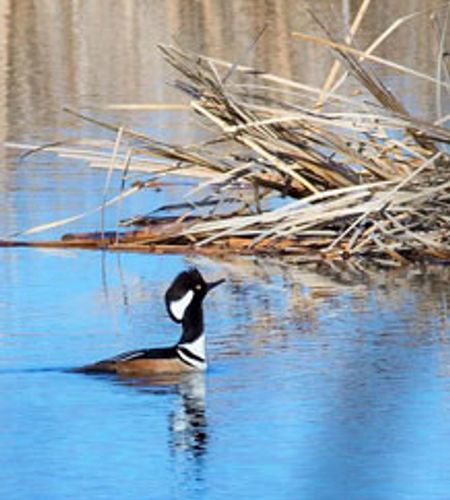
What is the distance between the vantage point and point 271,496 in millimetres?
6109

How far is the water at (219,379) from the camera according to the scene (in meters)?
6.36

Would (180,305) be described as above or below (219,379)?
above

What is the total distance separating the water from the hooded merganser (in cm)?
6

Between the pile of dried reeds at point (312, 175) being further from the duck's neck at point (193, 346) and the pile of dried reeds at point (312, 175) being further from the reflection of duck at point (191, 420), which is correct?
the reflection of duck at point (191, 420)

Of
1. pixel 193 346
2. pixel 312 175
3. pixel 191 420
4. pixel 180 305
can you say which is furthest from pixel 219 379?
pixel 312 175

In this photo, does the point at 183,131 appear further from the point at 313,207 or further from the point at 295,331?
the point at 295,331

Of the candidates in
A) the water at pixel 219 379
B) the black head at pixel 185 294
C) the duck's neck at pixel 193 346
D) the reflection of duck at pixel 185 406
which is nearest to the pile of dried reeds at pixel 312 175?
the water at pixel 219 379

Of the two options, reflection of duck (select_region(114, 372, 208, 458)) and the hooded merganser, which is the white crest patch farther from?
reflection of duck (select_region(114, 372, 208, 458))

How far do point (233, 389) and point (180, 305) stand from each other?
0.48 metres

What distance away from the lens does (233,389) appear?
755cm

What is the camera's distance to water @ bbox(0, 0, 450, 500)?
20.9 ft

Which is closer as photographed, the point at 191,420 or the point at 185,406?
the point at 191,420

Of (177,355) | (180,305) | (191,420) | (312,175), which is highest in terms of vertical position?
(312,175)

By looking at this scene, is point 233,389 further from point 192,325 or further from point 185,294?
point 185,294
